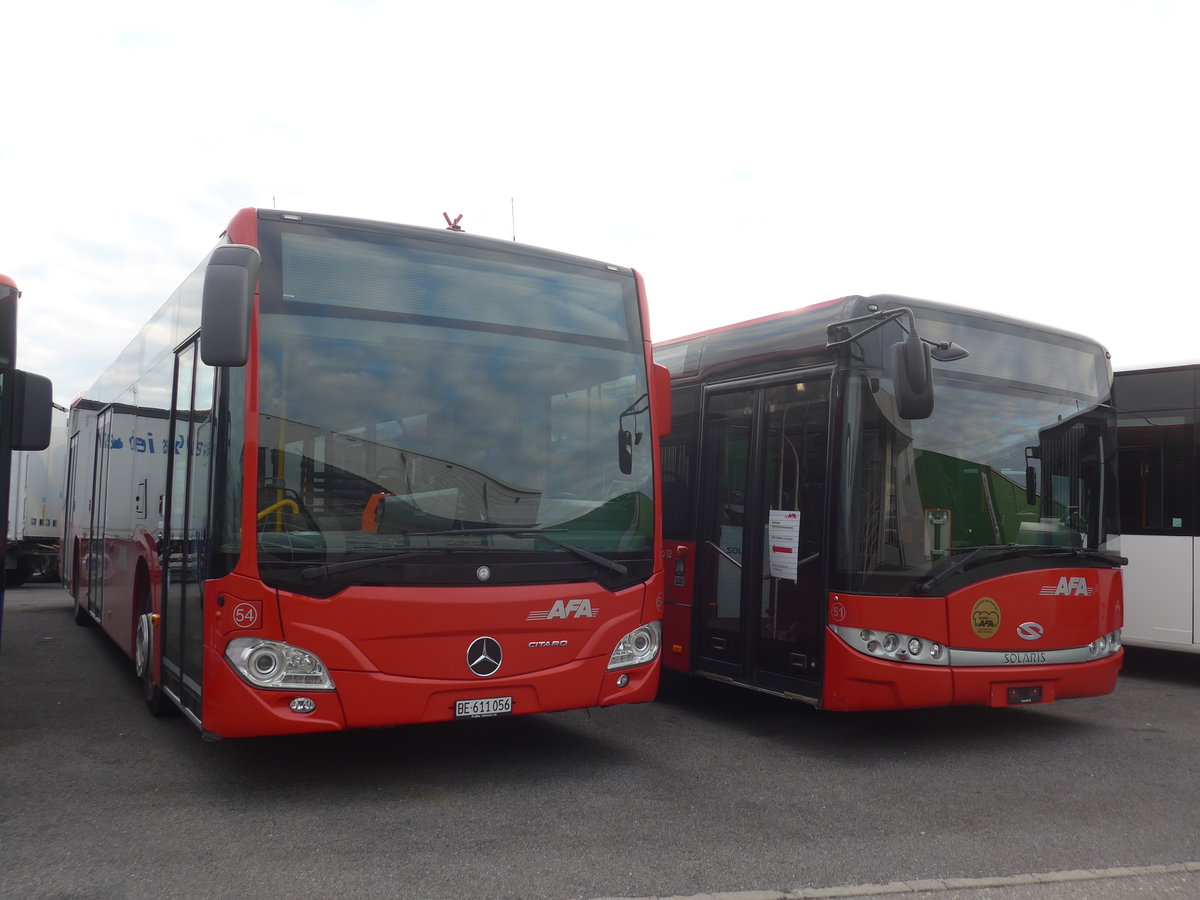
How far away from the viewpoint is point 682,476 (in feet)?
29.2

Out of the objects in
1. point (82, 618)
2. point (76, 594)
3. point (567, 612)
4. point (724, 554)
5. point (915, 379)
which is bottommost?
point (82, 618)

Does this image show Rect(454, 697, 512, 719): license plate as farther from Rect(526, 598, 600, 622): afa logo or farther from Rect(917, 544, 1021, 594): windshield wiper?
Rect(917, 544, 1021, 594): windshield wiper

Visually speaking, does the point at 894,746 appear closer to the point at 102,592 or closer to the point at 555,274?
the point at 555,274

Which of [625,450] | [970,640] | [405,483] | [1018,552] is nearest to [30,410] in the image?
[405,483]

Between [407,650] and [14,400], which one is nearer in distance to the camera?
[407,650]

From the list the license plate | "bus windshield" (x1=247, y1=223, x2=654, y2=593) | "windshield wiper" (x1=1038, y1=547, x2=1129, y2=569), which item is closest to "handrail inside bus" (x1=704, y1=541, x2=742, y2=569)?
"bus windshield" (x1=247, y1=223, x2=654, y2=593)

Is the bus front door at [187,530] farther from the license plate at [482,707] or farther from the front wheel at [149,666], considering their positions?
the license plate at [482,707]

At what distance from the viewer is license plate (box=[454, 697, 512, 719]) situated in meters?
5.95

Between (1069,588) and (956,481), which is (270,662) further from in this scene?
(1069,588)

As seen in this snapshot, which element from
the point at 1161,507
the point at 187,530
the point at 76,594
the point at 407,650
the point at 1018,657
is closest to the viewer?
the point at 407,650

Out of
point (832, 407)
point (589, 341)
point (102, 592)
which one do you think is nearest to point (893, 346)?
point (832, 407)

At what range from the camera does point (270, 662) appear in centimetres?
559

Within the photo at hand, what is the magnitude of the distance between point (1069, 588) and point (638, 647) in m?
3.16

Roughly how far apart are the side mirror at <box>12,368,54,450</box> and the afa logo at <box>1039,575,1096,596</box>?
254 inches
